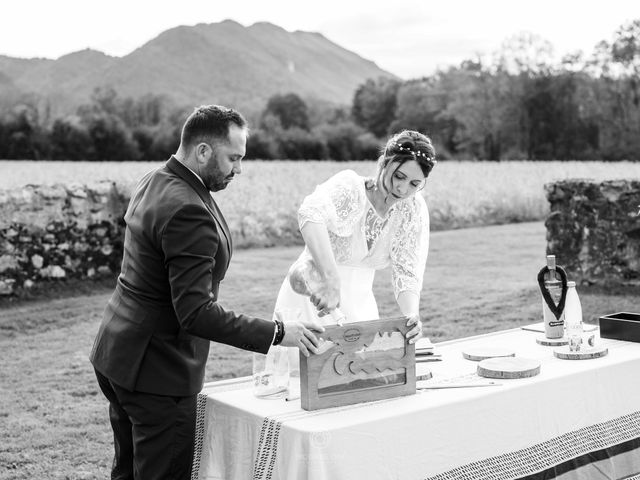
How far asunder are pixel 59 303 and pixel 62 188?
1484 millimetres

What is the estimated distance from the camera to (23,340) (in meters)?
8.62

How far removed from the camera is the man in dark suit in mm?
2883

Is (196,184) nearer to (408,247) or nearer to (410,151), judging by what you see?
(410,151)

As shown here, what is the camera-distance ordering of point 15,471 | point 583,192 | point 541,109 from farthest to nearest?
1. point 541,109
2. point 583,192
3. point 15,471

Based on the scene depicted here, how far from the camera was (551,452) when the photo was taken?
11.7 ft

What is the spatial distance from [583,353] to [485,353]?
0.46 metres

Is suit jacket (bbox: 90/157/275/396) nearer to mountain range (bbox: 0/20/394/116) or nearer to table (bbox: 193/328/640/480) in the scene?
table (bbox: 193/328/640/480)

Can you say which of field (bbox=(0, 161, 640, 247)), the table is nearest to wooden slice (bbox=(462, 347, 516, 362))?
the table

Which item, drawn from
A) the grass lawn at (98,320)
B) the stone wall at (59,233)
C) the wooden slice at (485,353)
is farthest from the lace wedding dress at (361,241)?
the stone wall at (59,233)

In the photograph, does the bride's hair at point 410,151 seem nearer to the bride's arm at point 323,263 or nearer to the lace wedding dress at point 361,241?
the lace wedding dress at point 361,241

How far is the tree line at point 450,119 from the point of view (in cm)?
4725

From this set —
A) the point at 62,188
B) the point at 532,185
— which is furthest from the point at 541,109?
the point at 62,188

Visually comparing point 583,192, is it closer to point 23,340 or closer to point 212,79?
point 23,340

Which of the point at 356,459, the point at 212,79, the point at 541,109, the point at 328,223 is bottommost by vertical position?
the point at 356,459
